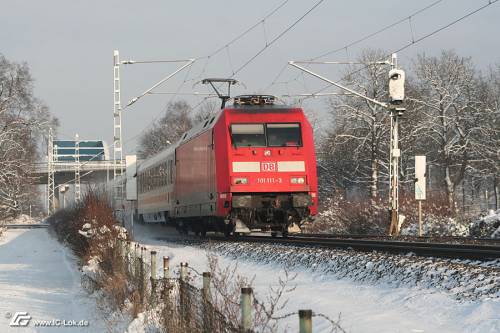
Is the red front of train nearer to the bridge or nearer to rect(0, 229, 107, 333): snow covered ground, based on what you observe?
rect(0, 229, 107, 333): snow covered ground

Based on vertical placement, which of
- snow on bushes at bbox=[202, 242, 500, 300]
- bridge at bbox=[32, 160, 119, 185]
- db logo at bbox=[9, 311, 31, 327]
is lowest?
db logo at bbox=[9, 311, 31, 327]

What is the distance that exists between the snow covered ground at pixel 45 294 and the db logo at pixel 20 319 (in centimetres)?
7

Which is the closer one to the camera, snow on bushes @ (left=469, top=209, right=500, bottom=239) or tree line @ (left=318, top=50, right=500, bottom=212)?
snow on bushes @ (left=469, top=209, right=500, bottom=239)

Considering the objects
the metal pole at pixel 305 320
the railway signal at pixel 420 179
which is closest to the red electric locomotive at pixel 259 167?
the railway signal at pixel 420 179

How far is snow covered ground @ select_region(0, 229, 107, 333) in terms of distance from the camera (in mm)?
12039

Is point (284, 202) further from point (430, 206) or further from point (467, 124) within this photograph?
point (467, 124)

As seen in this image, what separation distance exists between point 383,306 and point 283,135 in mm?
10380

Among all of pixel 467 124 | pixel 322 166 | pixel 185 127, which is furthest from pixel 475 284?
pixel 185 127

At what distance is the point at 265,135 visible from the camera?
1856 cm

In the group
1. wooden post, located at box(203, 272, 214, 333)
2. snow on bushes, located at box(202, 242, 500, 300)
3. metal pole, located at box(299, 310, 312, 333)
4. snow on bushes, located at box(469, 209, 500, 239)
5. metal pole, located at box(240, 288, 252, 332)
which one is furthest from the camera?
snow on bushes, located at box(469, 209, 500, 239)

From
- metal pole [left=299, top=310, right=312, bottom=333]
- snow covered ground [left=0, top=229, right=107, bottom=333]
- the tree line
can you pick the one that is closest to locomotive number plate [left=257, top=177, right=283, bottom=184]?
snow covered ground [left=0, top=229, right=107, bottom=333]

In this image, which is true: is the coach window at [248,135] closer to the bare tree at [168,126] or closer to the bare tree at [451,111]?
the bare tree at [451,111]

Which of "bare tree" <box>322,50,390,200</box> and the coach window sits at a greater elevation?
"bare tree" <box>322,50,390,200</box>

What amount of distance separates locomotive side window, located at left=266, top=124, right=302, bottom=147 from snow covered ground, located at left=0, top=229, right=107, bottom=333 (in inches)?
233
